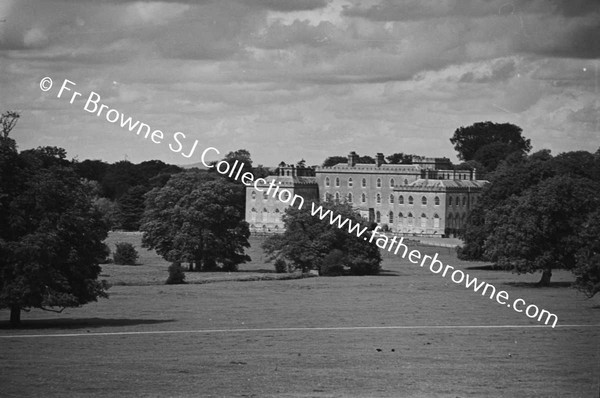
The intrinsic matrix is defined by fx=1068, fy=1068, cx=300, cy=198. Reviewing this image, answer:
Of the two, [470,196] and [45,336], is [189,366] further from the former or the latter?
[470,196]

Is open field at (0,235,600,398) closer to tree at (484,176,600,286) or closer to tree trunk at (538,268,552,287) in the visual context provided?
tree at (484,176,600,286)

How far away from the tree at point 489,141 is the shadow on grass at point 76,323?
3449 inches

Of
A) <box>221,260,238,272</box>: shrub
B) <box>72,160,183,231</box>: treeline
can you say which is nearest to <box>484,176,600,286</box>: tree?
<box>221,260,238,272</box>: shrub

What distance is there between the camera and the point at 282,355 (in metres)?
26.6

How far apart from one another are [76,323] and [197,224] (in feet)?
87.6

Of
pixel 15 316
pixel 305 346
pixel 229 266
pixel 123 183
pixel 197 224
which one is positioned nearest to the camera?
pixel 305 346

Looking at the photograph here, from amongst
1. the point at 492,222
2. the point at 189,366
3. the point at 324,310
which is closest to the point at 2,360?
the point at 189,366

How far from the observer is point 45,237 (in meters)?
29.2

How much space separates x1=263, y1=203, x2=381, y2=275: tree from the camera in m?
57.7

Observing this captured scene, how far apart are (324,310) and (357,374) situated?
14.1 m

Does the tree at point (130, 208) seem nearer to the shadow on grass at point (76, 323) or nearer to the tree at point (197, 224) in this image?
the tree at point (197, 224)

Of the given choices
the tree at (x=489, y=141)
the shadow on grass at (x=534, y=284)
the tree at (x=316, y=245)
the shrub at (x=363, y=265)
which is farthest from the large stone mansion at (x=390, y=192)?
the shadow on grass at (x=534, y=284)

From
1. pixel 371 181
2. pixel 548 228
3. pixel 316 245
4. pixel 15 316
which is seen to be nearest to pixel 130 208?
pixel 371 181

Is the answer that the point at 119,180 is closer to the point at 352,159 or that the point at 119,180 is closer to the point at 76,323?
the point at 352,159
